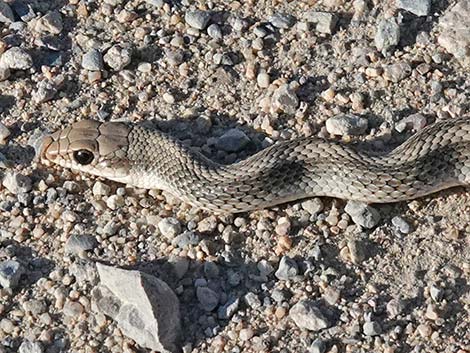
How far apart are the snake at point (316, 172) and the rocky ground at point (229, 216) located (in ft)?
0.50

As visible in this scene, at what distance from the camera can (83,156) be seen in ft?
28.4

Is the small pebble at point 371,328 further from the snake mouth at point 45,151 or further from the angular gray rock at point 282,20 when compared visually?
the angular gray rock at point 282,20

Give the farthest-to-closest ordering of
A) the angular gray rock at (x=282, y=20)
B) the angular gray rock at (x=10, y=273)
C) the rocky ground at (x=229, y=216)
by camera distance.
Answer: the angular gray rock at (x=282, y=20) → the angular gray rock at (x=10, y=273) → the rocky ground at (x=229, y=216)

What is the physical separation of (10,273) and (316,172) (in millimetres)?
2371

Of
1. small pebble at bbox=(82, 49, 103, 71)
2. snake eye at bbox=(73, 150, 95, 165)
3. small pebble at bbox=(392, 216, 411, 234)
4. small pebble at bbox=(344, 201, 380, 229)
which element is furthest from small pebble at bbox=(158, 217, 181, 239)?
small pebble at bbox=(82, 49, 103, 71)

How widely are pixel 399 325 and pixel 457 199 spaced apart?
1266mm

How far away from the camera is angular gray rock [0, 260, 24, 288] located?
7969 millimetres

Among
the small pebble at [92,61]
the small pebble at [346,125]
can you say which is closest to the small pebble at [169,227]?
the small pebble at [346,125]

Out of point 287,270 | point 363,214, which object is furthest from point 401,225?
point 287,270

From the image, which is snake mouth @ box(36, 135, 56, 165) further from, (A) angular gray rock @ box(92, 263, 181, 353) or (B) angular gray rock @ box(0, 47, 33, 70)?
(A) angular gray rock @ box(92, 263, 181, 353)

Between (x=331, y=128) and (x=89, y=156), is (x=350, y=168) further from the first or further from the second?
(x=89, y=156)

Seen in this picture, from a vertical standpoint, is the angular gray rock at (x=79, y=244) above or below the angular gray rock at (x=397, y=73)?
below

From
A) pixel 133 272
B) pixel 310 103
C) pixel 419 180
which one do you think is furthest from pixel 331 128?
pixel 133 272

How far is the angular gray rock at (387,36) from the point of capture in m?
9.21
